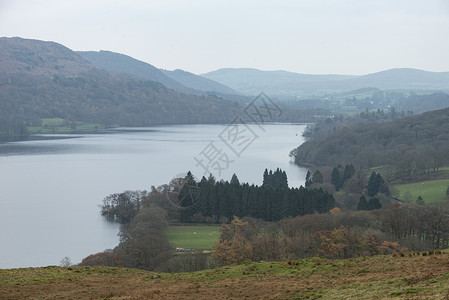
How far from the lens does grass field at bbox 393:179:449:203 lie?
4050cm

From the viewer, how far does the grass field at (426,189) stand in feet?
133

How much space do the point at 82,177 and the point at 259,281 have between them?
51465 mm

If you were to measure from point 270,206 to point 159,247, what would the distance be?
15.4m

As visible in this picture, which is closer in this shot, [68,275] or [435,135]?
[68,275]

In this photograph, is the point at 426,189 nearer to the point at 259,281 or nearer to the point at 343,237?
the point at 343,237

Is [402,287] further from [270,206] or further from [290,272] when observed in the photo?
[270,206]

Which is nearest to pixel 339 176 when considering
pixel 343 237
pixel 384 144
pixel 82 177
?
pixel 384 144

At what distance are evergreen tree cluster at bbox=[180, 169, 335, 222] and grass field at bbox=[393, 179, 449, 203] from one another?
9.32 meters

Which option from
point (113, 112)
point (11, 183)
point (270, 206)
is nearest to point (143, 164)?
point (11, 183)

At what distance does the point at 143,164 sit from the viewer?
229 feet

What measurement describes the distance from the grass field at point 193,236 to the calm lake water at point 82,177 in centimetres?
450

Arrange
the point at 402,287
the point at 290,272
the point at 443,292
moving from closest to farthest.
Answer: the point at 443,292 < the point at 402,287 < the point at 290,272

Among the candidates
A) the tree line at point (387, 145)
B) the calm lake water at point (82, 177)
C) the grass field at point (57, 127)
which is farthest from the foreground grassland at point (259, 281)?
the grass field at point (57, 127)

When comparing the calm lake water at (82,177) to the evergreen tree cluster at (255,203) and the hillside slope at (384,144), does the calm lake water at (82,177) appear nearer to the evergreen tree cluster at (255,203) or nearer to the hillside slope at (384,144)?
the hillside slope at (384,144)
